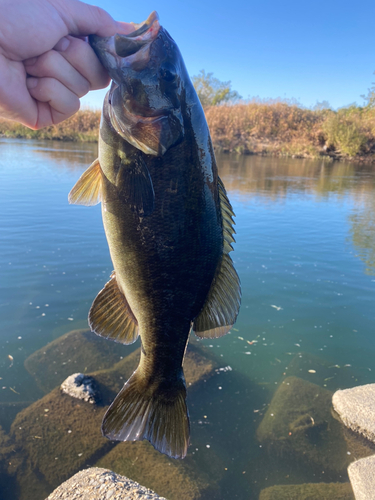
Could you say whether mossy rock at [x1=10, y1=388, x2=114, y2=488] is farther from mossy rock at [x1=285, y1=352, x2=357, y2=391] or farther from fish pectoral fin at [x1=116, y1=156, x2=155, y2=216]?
fish pectoral fin at [x1=116, y1=156, x2=155, y2=216]

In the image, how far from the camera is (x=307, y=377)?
520cm

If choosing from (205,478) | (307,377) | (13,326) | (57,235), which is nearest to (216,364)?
(307,377)

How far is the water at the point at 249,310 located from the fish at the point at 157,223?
7.48 ft

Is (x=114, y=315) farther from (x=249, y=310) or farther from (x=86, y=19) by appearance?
(x=249, y=310)

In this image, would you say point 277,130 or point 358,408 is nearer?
point 358,408

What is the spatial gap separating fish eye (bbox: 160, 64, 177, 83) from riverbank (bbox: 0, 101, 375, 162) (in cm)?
3788

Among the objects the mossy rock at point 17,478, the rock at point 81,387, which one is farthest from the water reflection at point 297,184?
the mossy rock at point 17,478

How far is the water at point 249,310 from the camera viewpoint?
409cm

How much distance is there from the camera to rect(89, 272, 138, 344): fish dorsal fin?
6.49ft

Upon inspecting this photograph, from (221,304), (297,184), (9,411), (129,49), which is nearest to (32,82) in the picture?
(129,49)

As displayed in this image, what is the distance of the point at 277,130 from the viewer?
51.3 metres

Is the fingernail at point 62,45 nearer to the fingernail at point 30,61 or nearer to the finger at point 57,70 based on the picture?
the finger at point 57,70

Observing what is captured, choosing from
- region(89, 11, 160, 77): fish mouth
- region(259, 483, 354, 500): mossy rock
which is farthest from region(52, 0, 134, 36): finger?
region(259, 483, 354, 500): mossy rock

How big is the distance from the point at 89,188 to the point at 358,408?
13.9 feet
